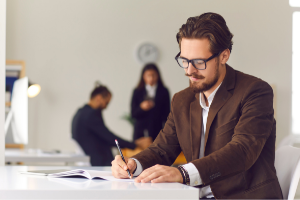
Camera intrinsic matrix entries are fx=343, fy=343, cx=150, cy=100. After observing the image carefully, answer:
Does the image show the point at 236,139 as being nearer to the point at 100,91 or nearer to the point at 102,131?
the point at 102,131

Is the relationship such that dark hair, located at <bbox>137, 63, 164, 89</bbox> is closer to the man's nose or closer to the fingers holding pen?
the man's nose

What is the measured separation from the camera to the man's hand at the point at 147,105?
4.39 meters

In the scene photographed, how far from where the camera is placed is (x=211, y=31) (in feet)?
4.96

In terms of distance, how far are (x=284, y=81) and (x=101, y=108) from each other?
247cm

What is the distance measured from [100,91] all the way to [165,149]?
3.01 m

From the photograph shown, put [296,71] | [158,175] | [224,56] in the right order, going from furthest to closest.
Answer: [296,71]
[224,56]
[158,175]

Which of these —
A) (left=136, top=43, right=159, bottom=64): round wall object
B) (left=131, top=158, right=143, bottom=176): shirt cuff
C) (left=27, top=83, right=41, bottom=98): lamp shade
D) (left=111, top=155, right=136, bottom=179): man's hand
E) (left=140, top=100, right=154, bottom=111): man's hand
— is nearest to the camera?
(left=111, top=155, right=136, bottom=179): man's hand

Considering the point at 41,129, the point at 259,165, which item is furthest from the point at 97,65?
the point at 259,165

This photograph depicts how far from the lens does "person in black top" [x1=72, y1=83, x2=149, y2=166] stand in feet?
13.2

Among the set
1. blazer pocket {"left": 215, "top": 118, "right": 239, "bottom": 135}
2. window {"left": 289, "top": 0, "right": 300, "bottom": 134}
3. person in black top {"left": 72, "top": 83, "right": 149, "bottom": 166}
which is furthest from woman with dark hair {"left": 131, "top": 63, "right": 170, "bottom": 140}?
blazer pocket {"left": 215, "top": 118, "right": 239, "bottom": 135}

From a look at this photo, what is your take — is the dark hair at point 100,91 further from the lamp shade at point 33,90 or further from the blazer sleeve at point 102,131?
the lamp shade at point 33,90

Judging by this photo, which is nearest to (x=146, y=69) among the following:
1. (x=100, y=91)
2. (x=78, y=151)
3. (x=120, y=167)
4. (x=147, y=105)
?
(x=147, y=105)

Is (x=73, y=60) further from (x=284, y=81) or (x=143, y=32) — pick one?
(x=284, y=81)

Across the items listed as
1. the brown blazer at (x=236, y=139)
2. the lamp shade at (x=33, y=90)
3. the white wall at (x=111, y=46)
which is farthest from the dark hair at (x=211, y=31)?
the lamp shade at (x=33, y=90)
